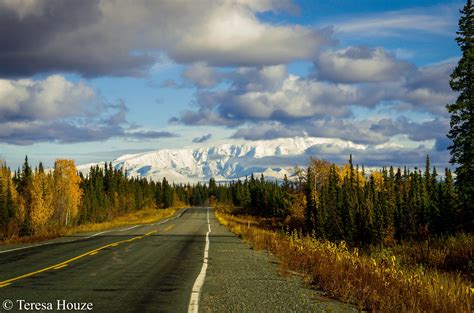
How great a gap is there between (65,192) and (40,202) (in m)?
10.9

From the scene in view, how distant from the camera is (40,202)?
87188mm

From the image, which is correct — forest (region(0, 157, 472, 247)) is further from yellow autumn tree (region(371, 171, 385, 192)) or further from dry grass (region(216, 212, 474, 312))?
dry grass (region(216, 212, 474, 312))

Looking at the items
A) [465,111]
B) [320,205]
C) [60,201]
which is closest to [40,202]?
[60,201]

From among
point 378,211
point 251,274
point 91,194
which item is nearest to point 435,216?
point 378,211

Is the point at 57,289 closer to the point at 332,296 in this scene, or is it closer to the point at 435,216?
the point at 332,296

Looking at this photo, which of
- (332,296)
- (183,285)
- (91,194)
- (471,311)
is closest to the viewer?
(471,311)

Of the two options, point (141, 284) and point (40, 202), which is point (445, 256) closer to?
point (141, 284)

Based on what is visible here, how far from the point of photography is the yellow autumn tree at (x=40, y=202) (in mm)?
86250

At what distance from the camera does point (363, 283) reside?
34.1ft

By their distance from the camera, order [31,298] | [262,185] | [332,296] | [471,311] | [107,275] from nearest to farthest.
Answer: [471,311]
[31,298]
[332,296]
[107,275]
[262,185]

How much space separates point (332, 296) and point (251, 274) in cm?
381
